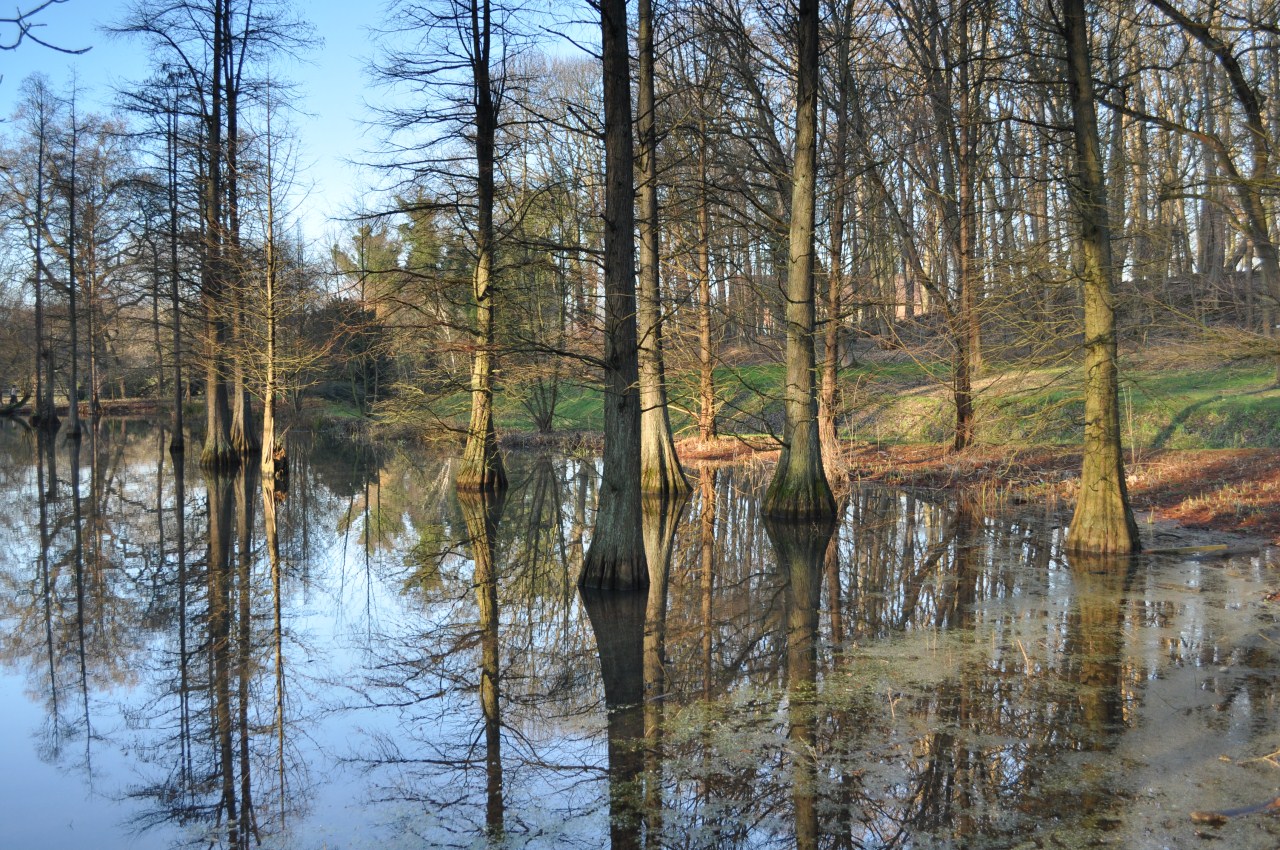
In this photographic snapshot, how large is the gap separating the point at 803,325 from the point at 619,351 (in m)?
4.88

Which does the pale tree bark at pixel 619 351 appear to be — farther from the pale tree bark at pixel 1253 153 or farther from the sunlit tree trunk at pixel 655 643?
the pale tree bark at pixel 1253 153

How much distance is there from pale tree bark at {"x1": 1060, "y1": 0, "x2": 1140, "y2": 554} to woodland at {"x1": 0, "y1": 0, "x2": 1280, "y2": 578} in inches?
1.3

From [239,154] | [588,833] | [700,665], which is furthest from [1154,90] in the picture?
[588,833]

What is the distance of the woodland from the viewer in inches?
367

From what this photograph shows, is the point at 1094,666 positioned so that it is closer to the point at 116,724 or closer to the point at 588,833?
the point at 588,833

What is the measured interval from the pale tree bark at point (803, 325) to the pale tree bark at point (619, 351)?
4.46 meters

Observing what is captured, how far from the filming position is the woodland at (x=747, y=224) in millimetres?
9320

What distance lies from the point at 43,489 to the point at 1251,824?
20539mm

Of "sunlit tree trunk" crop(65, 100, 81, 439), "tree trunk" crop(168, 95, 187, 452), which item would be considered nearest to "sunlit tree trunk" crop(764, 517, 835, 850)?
"tree trunk" crop(168, 95, 187, 452)

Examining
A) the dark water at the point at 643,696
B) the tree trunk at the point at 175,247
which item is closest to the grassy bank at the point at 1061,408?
the dark water at the point at 643,696

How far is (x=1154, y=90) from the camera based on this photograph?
1090 inches

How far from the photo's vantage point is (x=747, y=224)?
567 inches

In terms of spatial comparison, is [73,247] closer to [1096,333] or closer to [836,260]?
[836,260]

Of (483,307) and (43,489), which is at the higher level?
(483,307)
